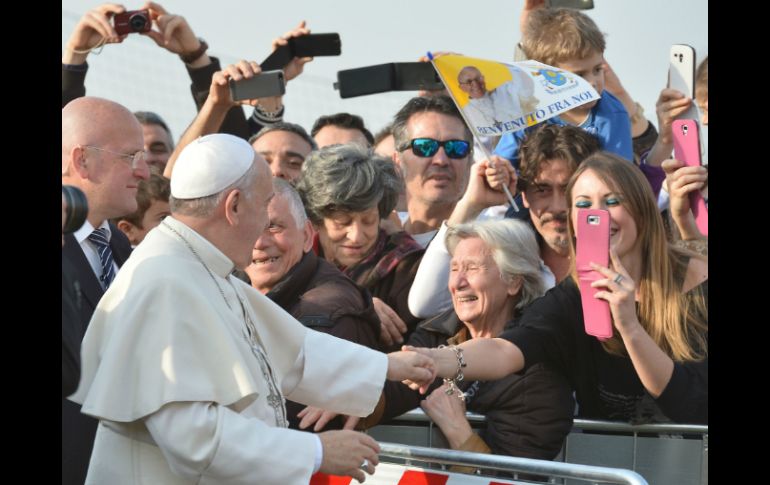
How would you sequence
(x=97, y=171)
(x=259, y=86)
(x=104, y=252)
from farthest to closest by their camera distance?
(x=259, y=86), (x=104, y=252), (x=97, y=171)

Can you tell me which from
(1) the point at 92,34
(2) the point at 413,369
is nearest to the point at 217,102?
Result: (1) the point at 92,34

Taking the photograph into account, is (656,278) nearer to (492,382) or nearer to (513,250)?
(513,250)

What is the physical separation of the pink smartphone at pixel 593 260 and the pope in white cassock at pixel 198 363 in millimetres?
1133

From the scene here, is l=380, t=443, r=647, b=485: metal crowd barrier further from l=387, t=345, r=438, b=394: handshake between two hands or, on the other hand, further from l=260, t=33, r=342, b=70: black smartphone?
l=260, t=33, r=342, b=70: black smartphone

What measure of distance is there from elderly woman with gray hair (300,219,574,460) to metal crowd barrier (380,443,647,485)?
0.27 meters

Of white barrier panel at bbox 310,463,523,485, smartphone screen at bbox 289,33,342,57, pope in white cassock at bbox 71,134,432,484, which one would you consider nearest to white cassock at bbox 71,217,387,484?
pope in white cassock at bbox 71,134,432,484

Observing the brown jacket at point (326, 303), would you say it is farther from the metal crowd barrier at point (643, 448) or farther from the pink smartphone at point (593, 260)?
the pink smartphone at point (593, 260)

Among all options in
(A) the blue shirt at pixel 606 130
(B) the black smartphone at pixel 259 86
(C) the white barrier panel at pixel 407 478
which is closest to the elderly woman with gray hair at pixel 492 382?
(C) the white barrier panel at pixel 407 478

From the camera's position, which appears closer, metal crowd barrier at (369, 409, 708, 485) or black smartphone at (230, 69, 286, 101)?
metal crowd barrier at (369, 409, 708, 485)

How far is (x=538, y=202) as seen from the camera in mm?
5730

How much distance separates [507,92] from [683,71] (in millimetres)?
820

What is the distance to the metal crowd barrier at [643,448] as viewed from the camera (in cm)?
489

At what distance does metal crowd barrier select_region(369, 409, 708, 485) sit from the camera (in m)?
4.89

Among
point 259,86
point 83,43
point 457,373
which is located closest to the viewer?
point 457,373
